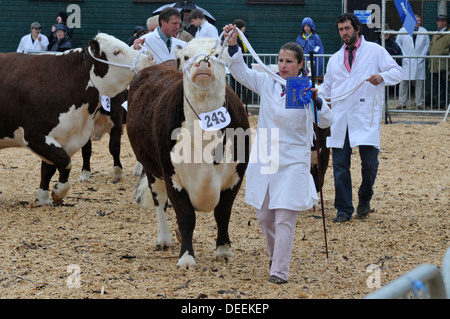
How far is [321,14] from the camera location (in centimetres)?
1934

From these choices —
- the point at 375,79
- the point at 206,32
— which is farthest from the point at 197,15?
the point at 375,79

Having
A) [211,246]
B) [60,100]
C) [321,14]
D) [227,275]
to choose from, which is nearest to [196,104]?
[227,275]

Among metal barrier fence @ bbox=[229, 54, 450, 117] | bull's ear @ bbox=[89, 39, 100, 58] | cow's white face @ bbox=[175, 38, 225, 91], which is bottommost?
metal barrier fence @ bbox=[229, 54, 450, 117]

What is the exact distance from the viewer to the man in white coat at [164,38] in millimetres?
8906

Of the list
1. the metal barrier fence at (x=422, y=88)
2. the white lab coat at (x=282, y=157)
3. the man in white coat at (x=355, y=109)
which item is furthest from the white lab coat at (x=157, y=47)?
the metal barrier fence at (x=422, y=88)

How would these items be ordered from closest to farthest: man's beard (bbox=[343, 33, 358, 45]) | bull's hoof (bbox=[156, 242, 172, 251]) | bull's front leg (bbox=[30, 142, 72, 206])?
bull's hoof (bbox=[156, 242, 172, 251]), man's beard (bbox=[343, 33, 358, 45]), bull's front leg (bbox=[30, 142, 72, 206])

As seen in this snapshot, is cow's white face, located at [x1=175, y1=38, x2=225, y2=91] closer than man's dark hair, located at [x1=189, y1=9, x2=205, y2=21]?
Yes

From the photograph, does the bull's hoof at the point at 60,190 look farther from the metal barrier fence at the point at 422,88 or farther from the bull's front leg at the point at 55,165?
the metal barrier fence at the point at 422,88

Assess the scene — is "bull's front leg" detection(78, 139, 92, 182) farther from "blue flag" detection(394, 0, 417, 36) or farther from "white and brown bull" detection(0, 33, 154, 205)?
"blue flag" detection(394, 0, 417, 36)

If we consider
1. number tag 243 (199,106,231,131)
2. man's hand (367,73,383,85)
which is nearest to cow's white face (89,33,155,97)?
man's hand (367,73,383,85)

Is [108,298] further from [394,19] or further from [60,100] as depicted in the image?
[394,19]

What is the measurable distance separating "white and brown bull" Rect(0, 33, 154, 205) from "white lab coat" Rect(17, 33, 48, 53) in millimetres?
10108

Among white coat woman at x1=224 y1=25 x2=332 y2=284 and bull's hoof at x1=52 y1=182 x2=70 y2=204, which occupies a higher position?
white coat woman at x1=224 y1=25 x2=332 y2=284

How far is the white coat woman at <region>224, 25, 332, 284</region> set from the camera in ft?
18.6
